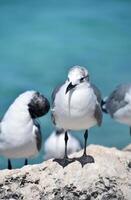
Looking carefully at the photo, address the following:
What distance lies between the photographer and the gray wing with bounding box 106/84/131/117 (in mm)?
5379

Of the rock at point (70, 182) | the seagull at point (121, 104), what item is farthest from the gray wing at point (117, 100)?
the rock at point (70, 182)

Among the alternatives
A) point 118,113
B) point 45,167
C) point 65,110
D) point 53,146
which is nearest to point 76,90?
point 65,110

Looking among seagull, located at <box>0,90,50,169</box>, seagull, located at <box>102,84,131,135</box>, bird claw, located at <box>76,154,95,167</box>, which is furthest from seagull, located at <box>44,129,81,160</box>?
bird claw, located at <box>76,154,95,167</box>

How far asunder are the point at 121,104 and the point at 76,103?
2.18m

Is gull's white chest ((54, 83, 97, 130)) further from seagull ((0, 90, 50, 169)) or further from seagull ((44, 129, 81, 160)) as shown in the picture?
seagull ((44, 129, 81, 160))

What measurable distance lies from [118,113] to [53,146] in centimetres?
85

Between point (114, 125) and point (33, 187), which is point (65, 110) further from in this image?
point (114, 125)

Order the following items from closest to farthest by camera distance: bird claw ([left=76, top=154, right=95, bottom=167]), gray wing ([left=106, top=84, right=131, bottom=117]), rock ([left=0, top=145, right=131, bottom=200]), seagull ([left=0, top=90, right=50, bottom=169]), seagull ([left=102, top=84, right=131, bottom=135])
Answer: rock ([left=0, top=145, right=131, bottom=200]) → bird claw ([left=76, top=154, right=95, bottom=167]) → seagull ([left=0, top=90, right=50, bottom=169]) → seagull ([left=102, top=84, right=131, bottom=135]) → gray wing ([left=106, top=84, right=131, bottom=117])

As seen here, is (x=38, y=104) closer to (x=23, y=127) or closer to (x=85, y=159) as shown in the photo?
(x=23, y=127)

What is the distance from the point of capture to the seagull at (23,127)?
3.91 metres

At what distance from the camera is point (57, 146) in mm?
5949

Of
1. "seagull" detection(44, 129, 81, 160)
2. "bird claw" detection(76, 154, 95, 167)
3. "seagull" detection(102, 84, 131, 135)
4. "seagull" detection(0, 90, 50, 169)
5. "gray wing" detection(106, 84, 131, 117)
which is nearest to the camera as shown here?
"bird claw" detection(76, 154, 95, 167)

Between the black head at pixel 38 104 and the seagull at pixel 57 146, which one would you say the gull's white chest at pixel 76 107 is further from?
the seagull at pixel 57 146

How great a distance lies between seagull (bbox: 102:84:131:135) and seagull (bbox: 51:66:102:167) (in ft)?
6.40
